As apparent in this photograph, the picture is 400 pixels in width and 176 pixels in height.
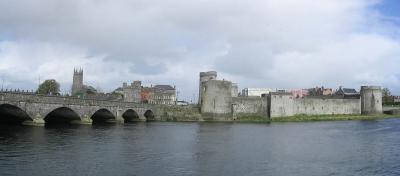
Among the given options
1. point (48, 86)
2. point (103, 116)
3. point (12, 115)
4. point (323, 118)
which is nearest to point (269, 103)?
point (323, 118)

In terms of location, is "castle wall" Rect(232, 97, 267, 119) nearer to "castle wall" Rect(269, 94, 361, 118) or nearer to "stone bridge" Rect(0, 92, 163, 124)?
"castle wall" Rect(269, 94, 361, 118)

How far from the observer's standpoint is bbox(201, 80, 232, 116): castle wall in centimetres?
7138

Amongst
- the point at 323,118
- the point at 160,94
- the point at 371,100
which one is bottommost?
the point at 323,118

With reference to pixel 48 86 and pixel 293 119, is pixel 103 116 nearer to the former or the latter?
pixel 293 119

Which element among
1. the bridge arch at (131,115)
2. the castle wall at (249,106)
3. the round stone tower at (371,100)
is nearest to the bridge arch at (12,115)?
the bridge arch at (131,115)

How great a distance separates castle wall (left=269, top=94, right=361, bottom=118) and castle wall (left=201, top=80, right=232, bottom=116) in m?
8.07

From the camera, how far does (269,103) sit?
76.6m

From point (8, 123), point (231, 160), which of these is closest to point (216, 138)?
point (231, 160)

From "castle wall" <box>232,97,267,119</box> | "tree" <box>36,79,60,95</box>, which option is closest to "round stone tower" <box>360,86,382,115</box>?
"castle wall" <box>232,97,267,119</box>

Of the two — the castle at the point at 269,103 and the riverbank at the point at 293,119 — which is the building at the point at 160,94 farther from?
the riverbank at the point at 293,119

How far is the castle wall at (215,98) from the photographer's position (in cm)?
7138

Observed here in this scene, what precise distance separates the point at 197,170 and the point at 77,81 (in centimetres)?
10449

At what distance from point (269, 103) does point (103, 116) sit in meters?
28.4

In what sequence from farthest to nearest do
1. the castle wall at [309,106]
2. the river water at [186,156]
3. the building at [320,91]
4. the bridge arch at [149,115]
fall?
the building at [320,91] → the castle wall at [309,106] → the bridge arch at [149,115] → the river water at [186,156]
